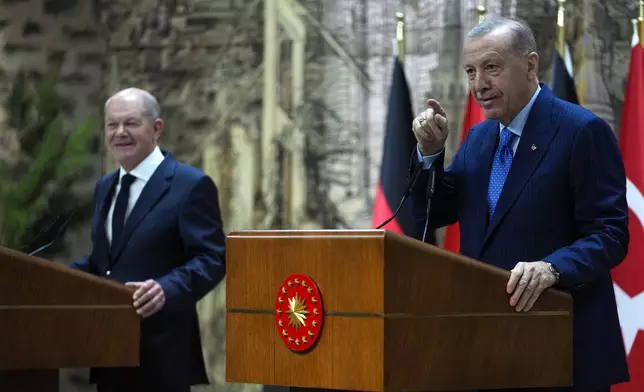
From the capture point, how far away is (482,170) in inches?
111

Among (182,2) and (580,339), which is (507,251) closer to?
(580,339)

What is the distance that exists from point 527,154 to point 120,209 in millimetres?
2066

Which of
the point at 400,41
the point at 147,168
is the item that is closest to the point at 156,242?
the point at 147,168

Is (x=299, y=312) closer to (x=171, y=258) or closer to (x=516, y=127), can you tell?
(x=516, y=127)

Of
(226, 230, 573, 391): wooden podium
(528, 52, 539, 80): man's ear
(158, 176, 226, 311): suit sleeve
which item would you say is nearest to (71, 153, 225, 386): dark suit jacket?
(158, 176, 226, 311): suit sleeve

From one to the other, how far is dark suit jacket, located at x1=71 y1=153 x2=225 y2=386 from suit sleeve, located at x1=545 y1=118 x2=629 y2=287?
5.97 ft

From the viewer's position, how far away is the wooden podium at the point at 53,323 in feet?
11.0

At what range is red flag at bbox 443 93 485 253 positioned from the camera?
5.75m

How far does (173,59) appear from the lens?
306 inches

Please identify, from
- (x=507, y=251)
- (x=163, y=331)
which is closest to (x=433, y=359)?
(x=507, y=251)

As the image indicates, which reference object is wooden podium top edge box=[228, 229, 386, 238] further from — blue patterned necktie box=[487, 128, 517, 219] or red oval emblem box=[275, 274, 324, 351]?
blue patterned necktie box=[487, 128, 517, 219]

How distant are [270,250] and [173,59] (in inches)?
218

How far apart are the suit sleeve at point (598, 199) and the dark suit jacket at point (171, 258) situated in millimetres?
1819

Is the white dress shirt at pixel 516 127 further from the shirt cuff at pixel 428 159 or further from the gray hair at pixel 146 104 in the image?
the gray hair at pixel 146 104
